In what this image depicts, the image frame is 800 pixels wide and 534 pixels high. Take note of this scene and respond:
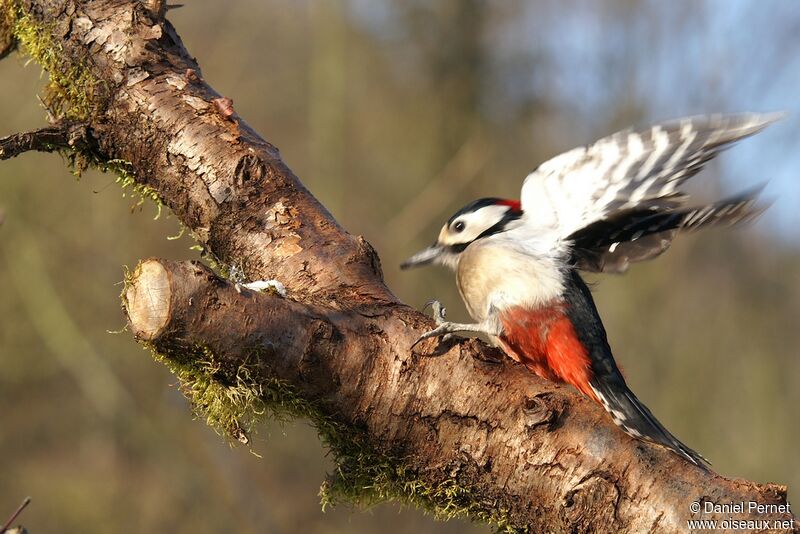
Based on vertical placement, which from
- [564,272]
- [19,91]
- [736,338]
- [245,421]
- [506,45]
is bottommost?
[19,91]

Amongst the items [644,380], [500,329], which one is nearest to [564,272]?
[500,329]

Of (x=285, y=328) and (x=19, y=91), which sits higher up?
(x=285, y=328)

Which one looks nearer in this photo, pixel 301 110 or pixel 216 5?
pixel 216 5

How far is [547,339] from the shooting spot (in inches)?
115

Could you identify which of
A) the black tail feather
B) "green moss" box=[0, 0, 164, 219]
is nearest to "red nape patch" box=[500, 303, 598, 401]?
the black tail feather

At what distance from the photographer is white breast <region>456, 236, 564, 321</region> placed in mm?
2916

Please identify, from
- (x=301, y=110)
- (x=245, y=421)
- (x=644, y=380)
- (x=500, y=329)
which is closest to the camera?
(x=245, y=421)

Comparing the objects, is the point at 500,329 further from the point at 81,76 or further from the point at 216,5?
the point at 216,5

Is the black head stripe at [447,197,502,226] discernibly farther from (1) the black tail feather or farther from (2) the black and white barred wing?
(1) the black tail feather

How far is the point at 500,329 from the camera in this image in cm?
293

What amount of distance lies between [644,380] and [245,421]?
872 centimetres

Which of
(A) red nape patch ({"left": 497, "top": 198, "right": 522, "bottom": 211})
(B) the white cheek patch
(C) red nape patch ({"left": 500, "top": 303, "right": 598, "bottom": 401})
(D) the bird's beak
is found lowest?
(D) the bird's beak

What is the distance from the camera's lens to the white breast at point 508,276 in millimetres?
→ 2916

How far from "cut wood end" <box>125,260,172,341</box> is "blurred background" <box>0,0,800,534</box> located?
6.99 metres
